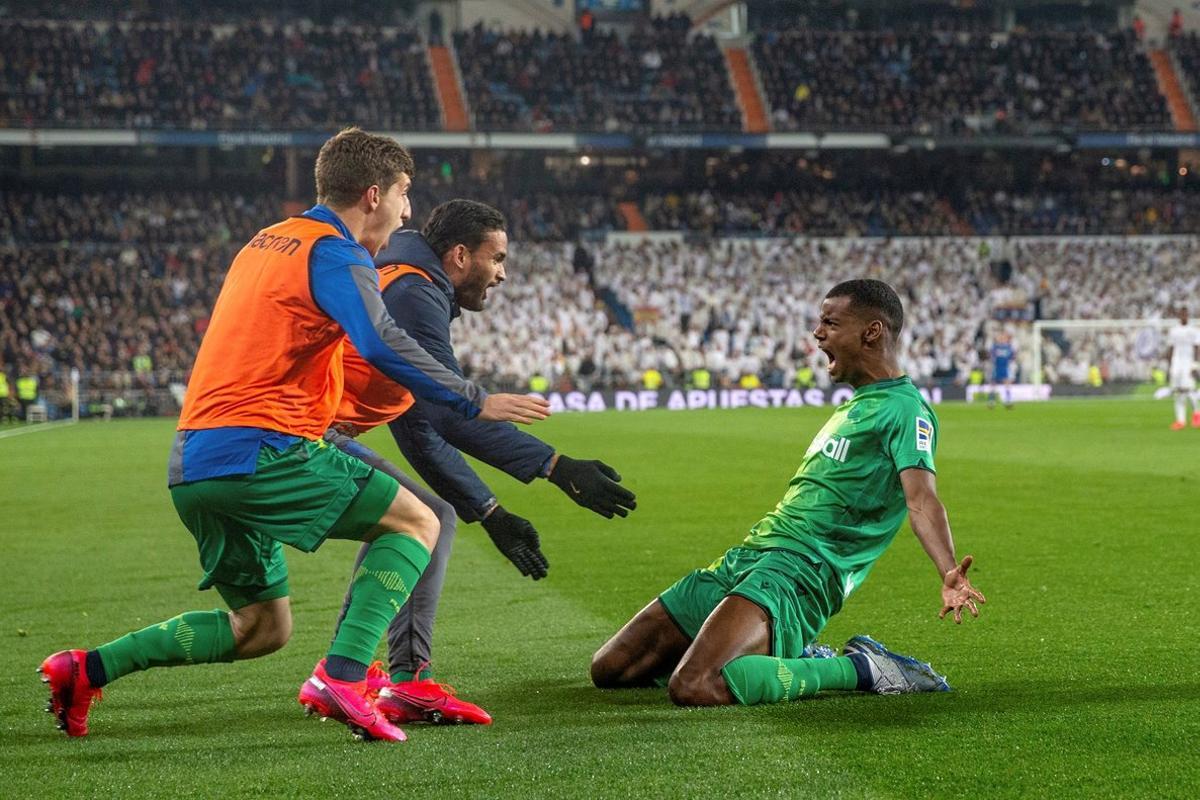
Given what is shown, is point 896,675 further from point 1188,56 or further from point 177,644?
point 1188,56

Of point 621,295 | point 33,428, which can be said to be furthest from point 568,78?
point 33,428

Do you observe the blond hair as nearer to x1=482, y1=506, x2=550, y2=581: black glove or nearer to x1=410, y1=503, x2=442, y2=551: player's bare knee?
x1=410, y1=503, x2=442, y2=551: player's bare knee

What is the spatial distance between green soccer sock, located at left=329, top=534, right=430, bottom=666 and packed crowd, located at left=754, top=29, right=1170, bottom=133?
152 feet

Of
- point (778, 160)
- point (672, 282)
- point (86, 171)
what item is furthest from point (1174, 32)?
point (86, 171)

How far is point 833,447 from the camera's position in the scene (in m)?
6.02

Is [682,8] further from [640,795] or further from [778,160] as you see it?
[640,795]

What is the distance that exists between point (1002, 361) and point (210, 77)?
25742mm

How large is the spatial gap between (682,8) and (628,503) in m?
52.9

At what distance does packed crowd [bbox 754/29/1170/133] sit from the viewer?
168ft

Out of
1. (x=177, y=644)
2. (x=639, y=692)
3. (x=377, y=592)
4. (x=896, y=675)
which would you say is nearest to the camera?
(x=377, y=592)

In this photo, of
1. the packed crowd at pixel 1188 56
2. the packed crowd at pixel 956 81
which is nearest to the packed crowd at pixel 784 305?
the packed crowd at pixel 956 81

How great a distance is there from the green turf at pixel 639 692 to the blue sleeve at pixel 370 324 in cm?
121

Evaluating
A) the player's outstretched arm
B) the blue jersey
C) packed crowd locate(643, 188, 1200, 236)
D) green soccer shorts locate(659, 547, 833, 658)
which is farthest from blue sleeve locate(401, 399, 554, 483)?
packed crowd locate(643, 188, 1200, 236)

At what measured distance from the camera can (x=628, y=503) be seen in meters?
5.53
